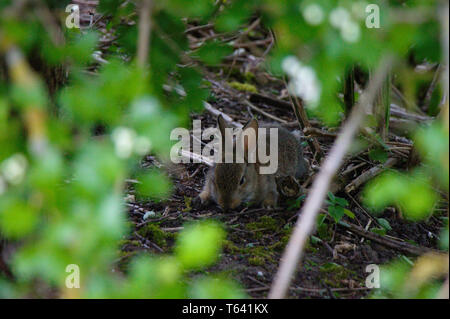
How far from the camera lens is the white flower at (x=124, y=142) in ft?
6.13

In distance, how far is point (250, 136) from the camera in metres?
5.18

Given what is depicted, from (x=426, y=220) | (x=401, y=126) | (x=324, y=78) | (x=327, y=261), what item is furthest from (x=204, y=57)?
(x=401, y=126)

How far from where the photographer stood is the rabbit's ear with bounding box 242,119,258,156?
5117mm

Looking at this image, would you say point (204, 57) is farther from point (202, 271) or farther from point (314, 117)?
point (314, 117)

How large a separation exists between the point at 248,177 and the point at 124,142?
3.28m

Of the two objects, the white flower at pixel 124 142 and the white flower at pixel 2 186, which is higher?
the white flower at pixel 124 142

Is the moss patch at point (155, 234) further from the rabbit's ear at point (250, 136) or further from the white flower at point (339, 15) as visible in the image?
the white flower at point (339, 15)

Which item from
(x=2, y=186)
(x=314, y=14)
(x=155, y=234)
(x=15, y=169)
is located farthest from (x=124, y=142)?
(x=155, y=234)

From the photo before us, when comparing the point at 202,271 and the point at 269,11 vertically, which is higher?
the point at 269,11

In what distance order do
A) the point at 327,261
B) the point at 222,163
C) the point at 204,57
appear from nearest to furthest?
1. the point at 204,57
2. the point at 327,261
3. the point at 222,163

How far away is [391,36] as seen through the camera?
2141 mm

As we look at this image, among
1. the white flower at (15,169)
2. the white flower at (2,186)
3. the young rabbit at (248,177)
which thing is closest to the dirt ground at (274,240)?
the young rabbit at (248,177)

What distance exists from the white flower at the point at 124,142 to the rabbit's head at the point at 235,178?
2.90m

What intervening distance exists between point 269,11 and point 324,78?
470 mm
